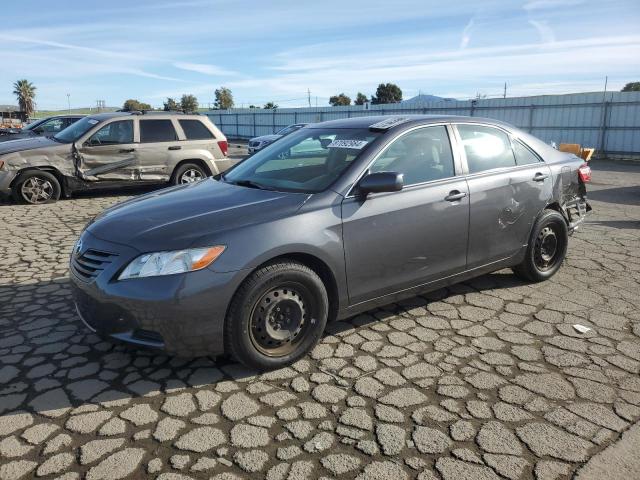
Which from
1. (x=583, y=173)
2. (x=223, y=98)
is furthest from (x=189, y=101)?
(x=583, y=173)

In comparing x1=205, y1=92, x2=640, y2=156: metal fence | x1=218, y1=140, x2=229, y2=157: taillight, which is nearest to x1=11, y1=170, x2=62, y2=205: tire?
x1=218, y1=140, x2=229, y2=157: taillight

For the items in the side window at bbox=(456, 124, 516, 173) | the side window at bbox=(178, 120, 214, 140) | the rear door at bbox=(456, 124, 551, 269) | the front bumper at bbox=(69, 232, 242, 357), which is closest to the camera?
the front bumper at bbox=(69, 232, 242, 357)

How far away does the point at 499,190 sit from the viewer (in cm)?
455

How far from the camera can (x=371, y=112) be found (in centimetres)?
2855

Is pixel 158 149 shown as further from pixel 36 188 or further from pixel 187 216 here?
pixel 187 216

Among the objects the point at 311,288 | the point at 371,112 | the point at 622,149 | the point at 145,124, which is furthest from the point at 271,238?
the point at 371,112

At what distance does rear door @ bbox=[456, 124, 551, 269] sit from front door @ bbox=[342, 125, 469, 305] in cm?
17

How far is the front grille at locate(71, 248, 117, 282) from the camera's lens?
3.35 meters

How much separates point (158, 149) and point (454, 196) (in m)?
7.50

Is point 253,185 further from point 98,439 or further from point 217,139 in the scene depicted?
point 217,139

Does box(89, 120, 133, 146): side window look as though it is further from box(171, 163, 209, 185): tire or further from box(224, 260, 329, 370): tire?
box(224, 260, 329, 370): tire

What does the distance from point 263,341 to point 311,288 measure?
1.53 ft

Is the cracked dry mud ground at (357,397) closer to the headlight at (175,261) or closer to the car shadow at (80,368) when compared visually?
the car shadow at (80,368)

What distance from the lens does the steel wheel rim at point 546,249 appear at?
508 centimetres
